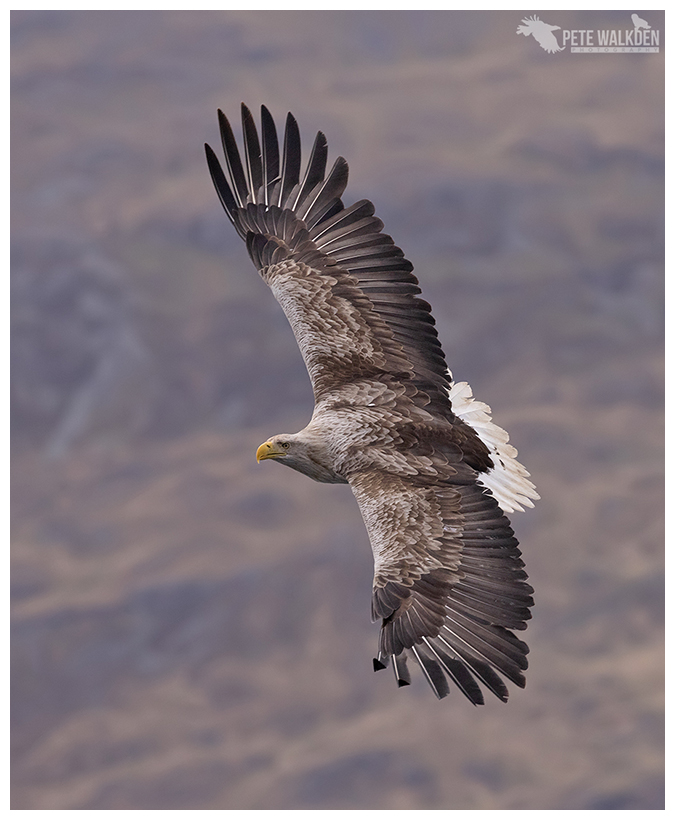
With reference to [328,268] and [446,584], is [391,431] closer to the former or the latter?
[446,584]

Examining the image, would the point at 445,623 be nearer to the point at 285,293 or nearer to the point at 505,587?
the point at 505,587

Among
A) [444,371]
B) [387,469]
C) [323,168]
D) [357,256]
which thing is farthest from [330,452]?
[323,168]

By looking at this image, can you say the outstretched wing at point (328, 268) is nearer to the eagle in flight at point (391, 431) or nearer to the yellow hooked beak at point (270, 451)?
the eagle in flight at point (391, 431)

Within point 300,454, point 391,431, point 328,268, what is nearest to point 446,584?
point 391,431

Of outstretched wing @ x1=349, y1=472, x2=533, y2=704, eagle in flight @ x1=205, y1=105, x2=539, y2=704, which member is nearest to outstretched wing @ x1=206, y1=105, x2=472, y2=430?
eagle in flight @ x1=205, y1=105, x2=539, y2=704

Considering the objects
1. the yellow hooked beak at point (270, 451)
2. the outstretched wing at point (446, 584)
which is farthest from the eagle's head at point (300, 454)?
the outstretched wing at point (446, 584)

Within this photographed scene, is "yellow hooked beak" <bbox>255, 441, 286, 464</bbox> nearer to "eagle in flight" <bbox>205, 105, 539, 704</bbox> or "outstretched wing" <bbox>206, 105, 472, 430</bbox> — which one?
"eagle in flight" <bbox>205, 105, 539, 704</bbox>

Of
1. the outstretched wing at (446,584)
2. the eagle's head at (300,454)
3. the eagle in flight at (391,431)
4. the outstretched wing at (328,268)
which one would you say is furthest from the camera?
the outstretched wing at (328,268)
